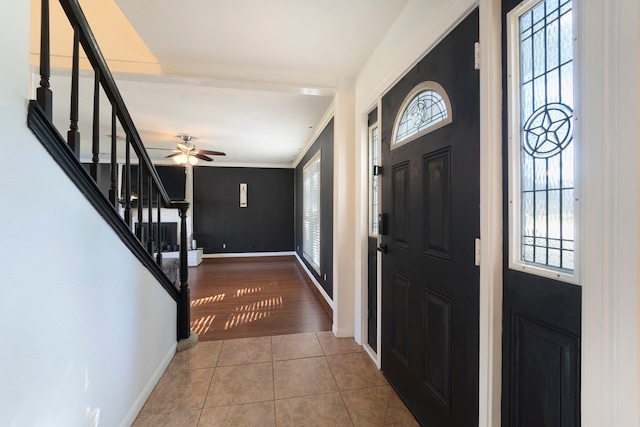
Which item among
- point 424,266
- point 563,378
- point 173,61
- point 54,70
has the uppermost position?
point 173,61

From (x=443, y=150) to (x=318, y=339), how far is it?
2.09 metres

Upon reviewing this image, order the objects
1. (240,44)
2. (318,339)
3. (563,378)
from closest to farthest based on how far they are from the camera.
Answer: (563,378) < (240,44) < (318,339)

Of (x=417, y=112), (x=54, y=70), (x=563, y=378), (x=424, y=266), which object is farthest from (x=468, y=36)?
(x=54, y=70)

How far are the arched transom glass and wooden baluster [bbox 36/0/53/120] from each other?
1681 mm

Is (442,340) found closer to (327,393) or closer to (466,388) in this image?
(466,388)

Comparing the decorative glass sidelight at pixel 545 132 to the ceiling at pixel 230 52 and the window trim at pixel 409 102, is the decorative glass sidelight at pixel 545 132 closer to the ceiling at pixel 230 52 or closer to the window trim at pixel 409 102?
the window trim at pixel 409 102

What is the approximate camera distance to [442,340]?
1.38 metres

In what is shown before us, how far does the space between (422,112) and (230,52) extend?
160 cm

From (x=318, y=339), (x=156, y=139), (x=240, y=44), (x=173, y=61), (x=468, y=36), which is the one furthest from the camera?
(x=156, y=139)

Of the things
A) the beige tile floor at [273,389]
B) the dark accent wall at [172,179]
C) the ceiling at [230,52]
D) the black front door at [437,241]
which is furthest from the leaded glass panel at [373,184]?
the dark accent wall at [172,179]

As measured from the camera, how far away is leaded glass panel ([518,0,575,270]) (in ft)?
2.77

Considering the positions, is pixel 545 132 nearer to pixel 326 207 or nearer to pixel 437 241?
pixel 437 241

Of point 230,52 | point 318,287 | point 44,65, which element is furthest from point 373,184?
point 318,287

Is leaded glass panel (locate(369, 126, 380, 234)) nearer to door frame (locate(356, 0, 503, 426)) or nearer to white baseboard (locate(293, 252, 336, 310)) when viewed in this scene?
white baseboard (locate(293, 252, 336, 310))
